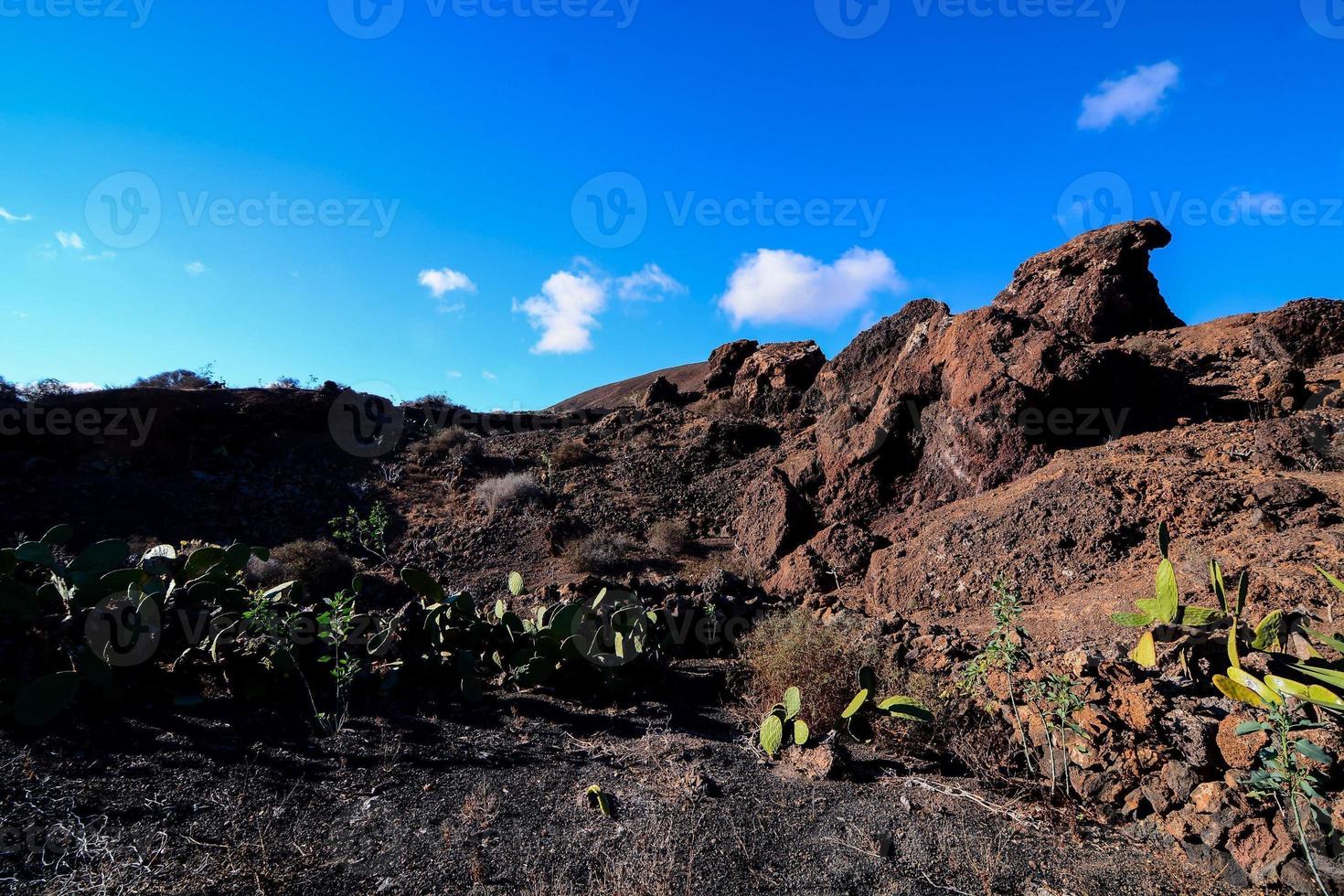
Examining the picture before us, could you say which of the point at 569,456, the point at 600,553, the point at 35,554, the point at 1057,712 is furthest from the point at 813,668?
the point at 569,456

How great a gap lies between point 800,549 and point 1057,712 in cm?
498

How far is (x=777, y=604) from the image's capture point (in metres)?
6.99

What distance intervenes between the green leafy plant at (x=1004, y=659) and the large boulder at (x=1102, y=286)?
12.0 m

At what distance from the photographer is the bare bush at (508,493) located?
11555 millimetres

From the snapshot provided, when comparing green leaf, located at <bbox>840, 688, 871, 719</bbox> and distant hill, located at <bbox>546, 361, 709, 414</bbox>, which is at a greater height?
distant hill, located at <bbox>546, 361, 709, 414</bbox>

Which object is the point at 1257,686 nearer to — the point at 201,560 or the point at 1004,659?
the point at 1004,659

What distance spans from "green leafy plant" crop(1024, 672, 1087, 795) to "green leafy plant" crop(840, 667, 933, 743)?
2.01 feet

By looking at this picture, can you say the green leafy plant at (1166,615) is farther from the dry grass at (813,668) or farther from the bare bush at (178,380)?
the bare bush at (178,380)

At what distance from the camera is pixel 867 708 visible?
435cm

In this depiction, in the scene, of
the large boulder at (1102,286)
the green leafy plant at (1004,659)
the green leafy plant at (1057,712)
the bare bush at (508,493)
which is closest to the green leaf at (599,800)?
the green leafy plant at (1004,659)

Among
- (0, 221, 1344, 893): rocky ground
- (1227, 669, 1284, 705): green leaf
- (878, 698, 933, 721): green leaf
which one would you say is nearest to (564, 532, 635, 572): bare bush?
(0, 221, 1344, 893): rocky ground

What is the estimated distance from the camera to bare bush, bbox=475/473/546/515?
11.6 m

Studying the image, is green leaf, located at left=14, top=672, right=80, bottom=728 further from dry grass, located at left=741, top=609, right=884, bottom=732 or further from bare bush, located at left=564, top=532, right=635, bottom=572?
bare bush, located at left=564, top=532, right=635, bottom=572

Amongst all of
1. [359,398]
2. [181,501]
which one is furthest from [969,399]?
[359,398]
